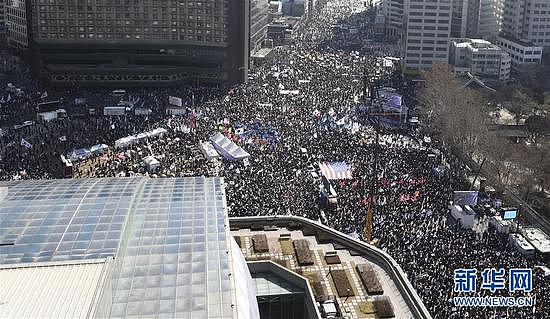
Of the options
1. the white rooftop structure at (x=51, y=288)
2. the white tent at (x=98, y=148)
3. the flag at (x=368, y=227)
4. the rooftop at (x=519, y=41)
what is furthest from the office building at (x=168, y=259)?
the rooftop at (x=519, y=41)

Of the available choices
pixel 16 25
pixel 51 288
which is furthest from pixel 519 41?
pixel 51 288

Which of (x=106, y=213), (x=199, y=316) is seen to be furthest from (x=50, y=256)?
(x=199, y=316)

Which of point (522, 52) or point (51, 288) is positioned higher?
point (522, 52)

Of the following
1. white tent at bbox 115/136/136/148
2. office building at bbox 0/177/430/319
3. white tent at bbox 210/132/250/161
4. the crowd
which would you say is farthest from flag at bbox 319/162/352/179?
white tent at bbox 115/136/136/148

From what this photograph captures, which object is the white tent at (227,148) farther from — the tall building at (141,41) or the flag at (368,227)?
the tall building at (141,41)

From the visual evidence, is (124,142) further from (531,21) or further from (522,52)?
(531,21)

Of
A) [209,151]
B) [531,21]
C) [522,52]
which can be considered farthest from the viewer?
[531,21]

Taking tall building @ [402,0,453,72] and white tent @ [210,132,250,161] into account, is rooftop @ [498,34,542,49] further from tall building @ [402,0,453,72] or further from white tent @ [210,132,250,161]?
white tent @ [210,132,250,161]

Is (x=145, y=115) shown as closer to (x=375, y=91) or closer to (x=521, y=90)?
(x=375, y=91)
